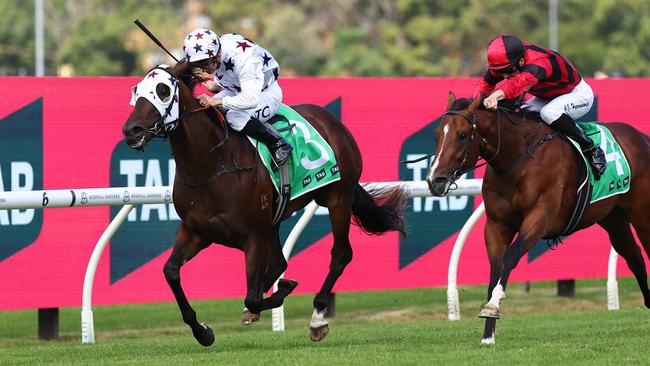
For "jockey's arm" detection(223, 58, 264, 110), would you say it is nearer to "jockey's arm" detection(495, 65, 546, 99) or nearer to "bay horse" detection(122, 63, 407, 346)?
"bay horse" detection(122, 63, 407, 346)

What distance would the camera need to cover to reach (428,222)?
34.5 ft

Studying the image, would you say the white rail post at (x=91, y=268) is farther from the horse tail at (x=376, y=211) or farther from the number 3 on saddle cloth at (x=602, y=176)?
the number 3 on saddle cloth at (x=602, y=176)

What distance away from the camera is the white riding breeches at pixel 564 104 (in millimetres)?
7781

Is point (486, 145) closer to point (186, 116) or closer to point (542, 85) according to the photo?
point (542, 85)

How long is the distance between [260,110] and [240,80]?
326 millimetres

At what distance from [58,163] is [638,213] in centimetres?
407

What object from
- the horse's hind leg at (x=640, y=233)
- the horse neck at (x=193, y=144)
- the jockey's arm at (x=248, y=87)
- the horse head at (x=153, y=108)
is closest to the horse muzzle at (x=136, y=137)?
the horse head at (x=153, y=108)

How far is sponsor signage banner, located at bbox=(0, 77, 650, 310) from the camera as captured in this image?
9.09 metres

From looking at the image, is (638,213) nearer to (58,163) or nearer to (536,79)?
(536,79)

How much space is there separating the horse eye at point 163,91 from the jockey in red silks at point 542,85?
181 cm

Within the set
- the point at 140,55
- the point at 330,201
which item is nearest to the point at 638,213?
the point at 330,201

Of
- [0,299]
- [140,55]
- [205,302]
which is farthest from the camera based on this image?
[140,55]

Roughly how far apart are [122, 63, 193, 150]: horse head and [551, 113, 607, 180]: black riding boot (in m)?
2.35

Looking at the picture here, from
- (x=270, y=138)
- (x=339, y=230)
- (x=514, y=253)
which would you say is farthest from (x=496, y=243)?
(x=270, y=138)
